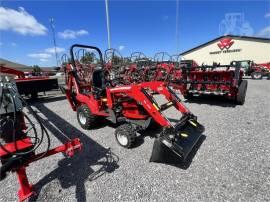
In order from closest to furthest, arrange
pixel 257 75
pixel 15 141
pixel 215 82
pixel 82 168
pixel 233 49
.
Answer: pixel 15 141
pixel 82 168
pixel 215 82
pixel 257 75
pixel 233 49

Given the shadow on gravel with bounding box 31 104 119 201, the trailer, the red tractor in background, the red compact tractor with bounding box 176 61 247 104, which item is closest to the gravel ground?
the shadow on gravel with bounding box 31 104 119 201

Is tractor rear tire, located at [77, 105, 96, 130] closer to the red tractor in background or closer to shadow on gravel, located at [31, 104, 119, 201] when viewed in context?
shadow on gravel, located at [31, 104, 119, 201]

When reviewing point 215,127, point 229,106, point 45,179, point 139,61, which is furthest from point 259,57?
point 45,179

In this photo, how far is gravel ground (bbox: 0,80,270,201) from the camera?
2389mm

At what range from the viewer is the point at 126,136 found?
3.53 meters

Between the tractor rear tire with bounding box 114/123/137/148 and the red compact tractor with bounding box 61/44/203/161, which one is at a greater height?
the red compact tractor with bounding box 61/44/203/161

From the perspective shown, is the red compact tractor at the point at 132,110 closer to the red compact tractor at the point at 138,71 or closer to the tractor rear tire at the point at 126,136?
the tractor rear tire at the point at 126,136

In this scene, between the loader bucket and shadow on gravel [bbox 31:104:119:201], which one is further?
the loader bucket

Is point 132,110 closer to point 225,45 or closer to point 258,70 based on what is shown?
point 258,70

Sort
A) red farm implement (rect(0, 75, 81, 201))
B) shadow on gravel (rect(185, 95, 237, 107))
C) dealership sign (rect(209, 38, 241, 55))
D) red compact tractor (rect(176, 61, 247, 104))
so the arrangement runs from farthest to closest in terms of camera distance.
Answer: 1. dealership sign (rect(209, 38, 241, 55))
2. shadow on gravel (rect(185, 95, 237, 107))
3. red compact tractor (rect(176, 61, 247, 104))
4. red farm implement (rect(0, 75, 81, 201))

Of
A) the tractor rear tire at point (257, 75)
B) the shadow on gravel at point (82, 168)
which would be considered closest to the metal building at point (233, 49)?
the tractor rear tire at point (257, 75)

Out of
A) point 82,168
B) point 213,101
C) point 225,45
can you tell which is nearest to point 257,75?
point 225,45

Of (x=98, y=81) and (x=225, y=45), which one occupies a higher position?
(x=225, y=45)

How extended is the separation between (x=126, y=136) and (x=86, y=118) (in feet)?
5.05
